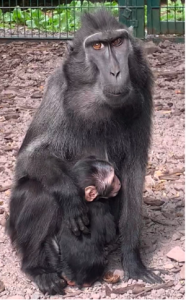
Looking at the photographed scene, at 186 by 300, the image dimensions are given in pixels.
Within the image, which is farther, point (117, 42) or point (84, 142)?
point (84, 142)

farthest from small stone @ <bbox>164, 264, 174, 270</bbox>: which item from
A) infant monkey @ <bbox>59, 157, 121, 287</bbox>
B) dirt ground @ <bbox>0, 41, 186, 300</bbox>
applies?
infant monkey @ <bbox>59, 157, 121, 287</bbox>

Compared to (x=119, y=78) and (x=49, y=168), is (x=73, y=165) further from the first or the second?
(x=119, y=78)

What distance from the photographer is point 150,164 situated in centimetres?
607

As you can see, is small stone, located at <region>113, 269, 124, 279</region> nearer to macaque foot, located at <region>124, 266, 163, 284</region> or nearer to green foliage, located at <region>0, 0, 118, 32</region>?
macaque foot, located at <region>124, 266, 163, 284</region>

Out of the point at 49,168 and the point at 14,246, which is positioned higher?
the point at 49,168

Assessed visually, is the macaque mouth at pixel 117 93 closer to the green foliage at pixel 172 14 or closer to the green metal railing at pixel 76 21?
the green metal railing at pixel 76 21

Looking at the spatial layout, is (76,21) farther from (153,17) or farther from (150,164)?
(150,164)

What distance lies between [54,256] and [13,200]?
1.56 ft


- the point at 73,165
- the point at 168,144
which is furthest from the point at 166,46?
the point at 73,165

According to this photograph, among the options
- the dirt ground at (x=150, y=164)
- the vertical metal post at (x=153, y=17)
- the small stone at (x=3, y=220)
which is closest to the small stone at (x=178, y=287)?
the dirt ground at (x=150, y=164)

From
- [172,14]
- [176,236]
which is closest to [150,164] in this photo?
[176,236]

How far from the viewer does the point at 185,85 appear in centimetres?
829

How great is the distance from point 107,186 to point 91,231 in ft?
1.03

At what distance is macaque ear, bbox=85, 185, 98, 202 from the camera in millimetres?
3965
